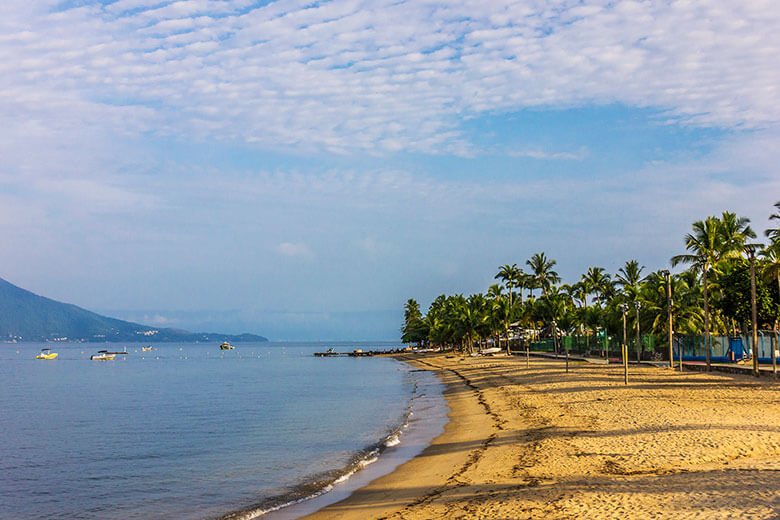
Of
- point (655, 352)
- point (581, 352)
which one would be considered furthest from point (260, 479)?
point (581, 352)

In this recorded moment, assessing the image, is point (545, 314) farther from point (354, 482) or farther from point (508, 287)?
point (354, 482)

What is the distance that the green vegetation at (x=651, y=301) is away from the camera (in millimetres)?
40844

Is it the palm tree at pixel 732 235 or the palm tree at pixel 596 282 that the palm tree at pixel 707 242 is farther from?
the palm tree at pixel 596 282

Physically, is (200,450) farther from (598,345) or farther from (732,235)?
(598,345)

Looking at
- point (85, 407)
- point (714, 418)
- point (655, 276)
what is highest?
point (655, 276)

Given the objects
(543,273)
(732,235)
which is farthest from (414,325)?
(732,235)

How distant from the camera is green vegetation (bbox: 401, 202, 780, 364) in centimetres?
4084

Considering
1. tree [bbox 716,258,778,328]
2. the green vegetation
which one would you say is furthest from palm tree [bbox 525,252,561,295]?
tree [bbox 716,258,778,328]

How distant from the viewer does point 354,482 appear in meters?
15.9

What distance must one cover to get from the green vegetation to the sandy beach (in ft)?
49.3

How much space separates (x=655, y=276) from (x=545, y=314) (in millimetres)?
23012

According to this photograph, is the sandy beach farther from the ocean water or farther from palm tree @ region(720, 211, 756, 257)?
palm tree @ region(720, 211, 756, 257)

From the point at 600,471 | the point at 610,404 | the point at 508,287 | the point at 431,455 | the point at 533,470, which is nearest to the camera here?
the point at 600,471

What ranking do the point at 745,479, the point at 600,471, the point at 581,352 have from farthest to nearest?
the point at 581,352 < the point at 600,471 < the point at 745,479
